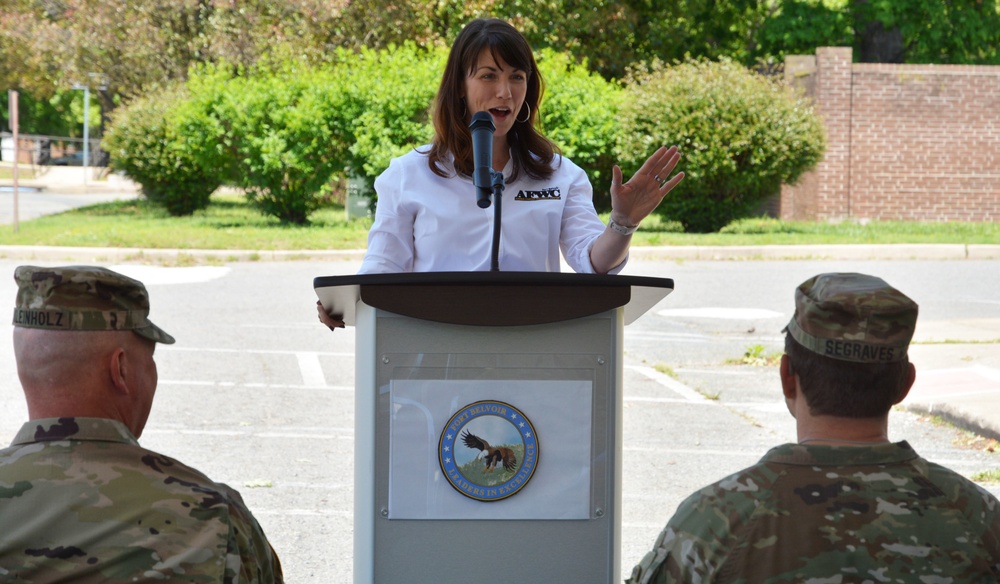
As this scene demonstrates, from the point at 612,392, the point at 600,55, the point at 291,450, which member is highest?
the point at 600,55

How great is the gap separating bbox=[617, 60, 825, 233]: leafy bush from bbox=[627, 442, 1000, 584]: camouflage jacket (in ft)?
57.6

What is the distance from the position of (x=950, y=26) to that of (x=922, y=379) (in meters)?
24.1

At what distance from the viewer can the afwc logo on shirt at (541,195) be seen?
3203mm

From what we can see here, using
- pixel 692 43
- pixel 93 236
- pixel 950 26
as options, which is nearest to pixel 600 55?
pixel 692 43

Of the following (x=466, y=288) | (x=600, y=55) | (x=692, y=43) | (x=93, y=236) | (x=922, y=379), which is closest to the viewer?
(x=466, y=288)

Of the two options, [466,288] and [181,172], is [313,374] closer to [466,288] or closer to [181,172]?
[466,288]

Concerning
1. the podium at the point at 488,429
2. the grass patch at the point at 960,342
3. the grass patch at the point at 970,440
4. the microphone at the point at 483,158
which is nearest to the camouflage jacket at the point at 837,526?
the podium at the point at 488,429

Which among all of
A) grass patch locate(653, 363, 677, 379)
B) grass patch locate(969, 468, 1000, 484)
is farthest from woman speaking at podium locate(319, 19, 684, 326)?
grass patch locate(653, 363, 677, 379)

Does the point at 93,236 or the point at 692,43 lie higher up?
the point at 692,43

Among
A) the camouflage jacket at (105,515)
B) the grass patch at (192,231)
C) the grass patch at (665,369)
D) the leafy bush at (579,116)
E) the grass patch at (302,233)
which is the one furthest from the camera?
the leafy bush at (579,116)

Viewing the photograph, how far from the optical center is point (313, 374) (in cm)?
880

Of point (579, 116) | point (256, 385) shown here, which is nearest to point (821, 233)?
point (579, 116)

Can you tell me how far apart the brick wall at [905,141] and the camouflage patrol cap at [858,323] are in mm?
23095

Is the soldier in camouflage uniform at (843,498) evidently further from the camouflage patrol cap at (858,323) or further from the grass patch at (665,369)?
Answer: the grass patch at (665,369)
